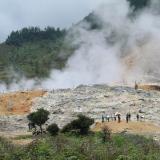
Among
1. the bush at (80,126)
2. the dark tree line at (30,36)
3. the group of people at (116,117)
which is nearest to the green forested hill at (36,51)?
the dark tree line at (30,36)

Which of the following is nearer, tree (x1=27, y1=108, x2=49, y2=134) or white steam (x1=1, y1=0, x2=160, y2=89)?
tree (x1=27, y1=108, x2=49, y2=134)

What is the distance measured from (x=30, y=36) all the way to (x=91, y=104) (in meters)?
88.3

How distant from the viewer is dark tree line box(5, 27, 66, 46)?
145125 mm

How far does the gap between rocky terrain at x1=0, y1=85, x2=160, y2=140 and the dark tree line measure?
78.2m

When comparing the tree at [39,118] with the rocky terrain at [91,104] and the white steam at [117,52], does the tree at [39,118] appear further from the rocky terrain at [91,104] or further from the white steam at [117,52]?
the white steam at [117,52]

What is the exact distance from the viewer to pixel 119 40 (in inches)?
4405

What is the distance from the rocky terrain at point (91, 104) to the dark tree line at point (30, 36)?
78.2 m

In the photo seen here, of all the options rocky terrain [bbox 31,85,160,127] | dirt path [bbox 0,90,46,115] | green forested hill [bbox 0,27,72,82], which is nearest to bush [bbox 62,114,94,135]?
rocky terrain [bbox 31,85,160,127]

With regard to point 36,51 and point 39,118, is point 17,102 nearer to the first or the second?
point 39,118

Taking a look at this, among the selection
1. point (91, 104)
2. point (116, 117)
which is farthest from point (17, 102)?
point (116, 117)

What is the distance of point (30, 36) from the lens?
14675 centimetres

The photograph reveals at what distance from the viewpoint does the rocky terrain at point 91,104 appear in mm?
55000

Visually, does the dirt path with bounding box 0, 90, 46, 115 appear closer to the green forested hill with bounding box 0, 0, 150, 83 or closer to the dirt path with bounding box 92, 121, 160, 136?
the dirt path with bounding box 92, 121, 160, 136

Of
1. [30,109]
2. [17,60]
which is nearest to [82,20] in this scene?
[17,60]
